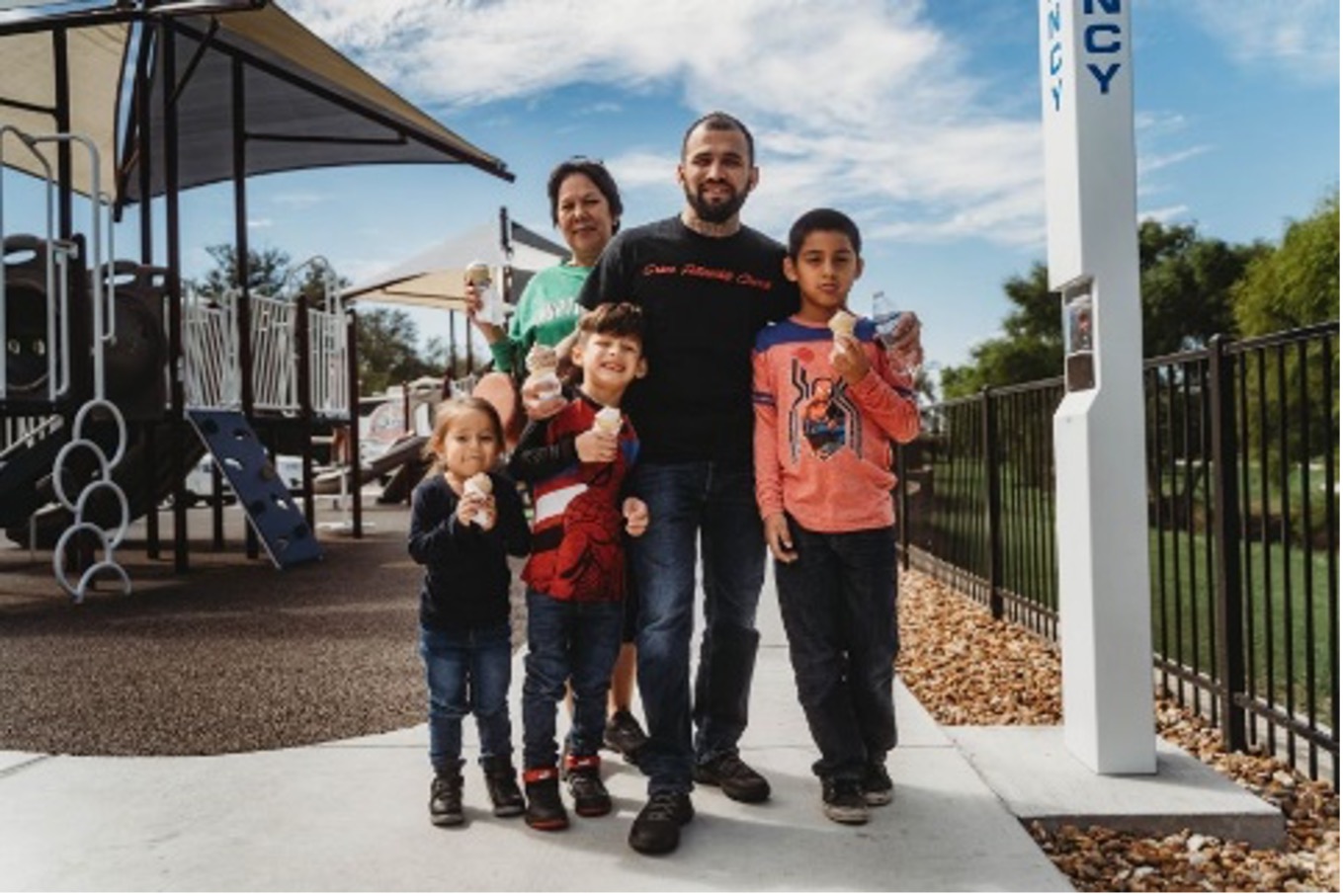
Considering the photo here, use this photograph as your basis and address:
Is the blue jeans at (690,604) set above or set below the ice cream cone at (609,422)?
below

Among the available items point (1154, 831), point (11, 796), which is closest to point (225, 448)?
point (11, 796)

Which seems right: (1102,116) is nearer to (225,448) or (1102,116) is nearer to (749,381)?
(749,381)

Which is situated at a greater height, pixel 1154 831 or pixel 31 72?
pixel 31 72

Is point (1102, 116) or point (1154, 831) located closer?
point (1154, 831)

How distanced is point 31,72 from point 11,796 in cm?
1027

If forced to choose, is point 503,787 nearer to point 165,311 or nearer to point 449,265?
point 165,311

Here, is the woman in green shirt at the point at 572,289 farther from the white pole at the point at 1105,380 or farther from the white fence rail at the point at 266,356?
the white fence rail at the point at 266,356

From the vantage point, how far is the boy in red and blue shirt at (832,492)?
2.92m

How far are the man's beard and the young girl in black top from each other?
70 cm

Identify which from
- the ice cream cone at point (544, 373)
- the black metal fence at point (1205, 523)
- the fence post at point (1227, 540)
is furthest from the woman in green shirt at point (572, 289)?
the fence post at point (1227, 540)

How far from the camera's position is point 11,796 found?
10.4 feet

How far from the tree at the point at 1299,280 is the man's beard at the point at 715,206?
78.5 feet

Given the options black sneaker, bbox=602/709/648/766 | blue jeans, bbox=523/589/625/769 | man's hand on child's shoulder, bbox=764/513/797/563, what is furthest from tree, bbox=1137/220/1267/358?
blue jeans, bbox=523/589/625/769

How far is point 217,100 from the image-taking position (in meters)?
11.3
